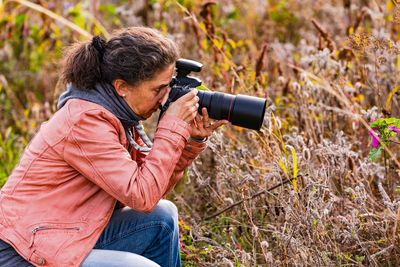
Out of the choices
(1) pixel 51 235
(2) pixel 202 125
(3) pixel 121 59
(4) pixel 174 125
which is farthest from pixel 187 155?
(1) pixel 51 235

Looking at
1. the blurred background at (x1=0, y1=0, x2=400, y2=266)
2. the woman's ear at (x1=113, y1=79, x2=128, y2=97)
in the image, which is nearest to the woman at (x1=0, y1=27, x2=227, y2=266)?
the woman's ear at (x1=113, y1=79, x2=128, y2=97)

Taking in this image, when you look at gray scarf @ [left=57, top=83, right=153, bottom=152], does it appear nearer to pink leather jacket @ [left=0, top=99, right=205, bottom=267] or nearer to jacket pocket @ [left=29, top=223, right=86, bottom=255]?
pink leather jacket @ [left=0, top=99, right=205, bottom=267]

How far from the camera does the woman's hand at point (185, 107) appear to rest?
1.59 m

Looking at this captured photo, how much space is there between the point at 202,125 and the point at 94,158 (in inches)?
17.4

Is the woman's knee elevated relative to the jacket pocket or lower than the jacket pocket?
lower

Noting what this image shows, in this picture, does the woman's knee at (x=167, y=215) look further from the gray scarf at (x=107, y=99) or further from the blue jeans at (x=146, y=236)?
the gray scarf at (x=107, y=99)

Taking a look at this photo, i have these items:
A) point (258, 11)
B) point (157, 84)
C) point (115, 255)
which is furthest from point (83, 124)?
point (258, 11)

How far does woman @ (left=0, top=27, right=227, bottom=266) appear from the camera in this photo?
148 cm

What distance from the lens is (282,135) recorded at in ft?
7.91

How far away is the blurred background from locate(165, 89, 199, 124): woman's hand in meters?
0.36

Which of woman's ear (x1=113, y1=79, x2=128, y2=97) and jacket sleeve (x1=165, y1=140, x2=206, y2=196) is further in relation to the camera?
jacket sleeve (x1=165, y1=140, x2=206, y2=196)

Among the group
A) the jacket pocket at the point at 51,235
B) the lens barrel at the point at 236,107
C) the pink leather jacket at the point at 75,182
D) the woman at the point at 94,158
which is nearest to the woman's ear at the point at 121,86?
the woman at the point at 94,158

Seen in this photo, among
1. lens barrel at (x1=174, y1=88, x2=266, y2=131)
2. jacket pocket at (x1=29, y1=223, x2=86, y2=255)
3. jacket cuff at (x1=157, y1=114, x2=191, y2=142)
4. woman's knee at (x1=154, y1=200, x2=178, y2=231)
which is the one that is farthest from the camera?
woman's knee at (x1=154, y1=200, x2=178, y2=231)

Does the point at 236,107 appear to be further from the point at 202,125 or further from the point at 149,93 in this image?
the point at 149,93
